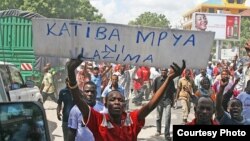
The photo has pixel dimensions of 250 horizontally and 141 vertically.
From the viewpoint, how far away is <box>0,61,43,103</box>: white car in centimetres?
772

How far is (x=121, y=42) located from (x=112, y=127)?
0.73 meters

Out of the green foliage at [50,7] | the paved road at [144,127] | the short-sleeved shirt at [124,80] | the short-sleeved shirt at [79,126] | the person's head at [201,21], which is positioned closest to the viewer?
the short-sleeved shirt at [79,126]

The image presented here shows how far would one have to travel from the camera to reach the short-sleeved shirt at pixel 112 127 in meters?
3.54

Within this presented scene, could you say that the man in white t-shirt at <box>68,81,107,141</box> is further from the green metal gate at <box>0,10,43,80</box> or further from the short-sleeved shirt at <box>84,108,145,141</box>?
the green metal gate at <box>0,10,43,80</box>

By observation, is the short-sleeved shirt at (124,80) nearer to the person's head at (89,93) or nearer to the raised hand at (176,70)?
the person's head at (89,93)

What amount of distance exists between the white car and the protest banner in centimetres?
368

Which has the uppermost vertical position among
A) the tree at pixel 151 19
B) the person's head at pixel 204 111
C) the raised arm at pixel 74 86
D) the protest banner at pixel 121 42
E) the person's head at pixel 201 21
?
the tree at pixel 151 19

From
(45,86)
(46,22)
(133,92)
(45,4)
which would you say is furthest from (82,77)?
(45,4)

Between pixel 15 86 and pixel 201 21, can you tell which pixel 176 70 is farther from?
pixel 201 21

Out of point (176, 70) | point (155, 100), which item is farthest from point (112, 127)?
point (176, 70)

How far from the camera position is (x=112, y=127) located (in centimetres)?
355


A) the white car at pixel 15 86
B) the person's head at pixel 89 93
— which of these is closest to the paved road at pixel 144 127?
the white car at pixel 15 86

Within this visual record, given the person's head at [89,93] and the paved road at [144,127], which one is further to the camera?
the paved road at [144,127]

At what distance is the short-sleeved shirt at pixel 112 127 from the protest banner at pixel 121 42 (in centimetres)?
47
